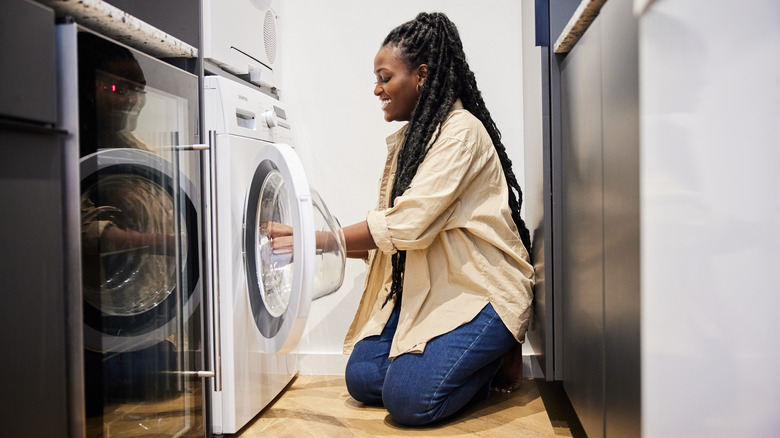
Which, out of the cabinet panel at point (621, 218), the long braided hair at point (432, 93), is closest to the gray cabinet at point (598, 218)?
the cabinet panel at point (621, 218)

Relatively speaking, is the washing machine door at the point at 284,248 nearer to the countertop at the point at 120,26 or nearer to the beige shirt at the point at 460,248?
the beige shirt at the point at 460,248

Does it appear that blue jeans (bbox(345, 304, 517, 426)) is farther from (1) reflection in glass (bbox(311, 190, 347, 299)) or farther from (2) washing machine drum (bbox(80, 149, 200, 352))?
(2) washing machine drum (bbox(80, 149, 200, 352))

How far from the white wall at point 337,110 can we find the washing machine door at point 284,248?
694 mm

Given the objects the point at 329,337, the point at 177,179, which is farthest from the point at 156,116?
the point at 329,337

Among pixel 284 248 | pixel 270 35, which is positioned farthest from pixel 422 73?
pixel 284 248

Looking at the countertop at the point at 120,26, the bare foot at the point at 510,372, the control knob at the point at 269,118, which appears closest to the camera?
the countertop at the point at 120,26

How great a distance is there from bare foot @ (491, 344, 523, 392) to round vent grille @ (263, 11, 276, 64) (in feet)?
4.43

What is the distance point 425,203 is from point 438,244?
0.25m

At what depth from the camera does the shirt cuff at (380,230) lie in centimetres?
186

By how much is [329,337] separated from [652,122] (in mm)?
1863

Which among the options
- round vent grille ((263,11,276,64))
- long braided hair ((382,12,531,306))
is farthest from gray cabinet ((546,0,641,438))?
round vent grille ((263,11,276,64))

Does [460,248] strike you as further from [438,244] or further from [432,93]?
[432,93]

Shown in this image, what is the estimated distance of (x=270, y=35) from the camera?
2391mm

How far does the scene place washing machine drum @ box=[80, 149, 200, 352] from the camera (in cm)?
130
